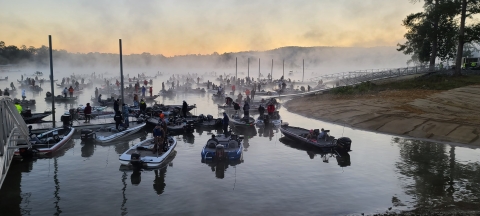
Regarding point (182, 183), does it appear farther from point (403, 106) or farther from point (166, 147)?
point (403, 106)

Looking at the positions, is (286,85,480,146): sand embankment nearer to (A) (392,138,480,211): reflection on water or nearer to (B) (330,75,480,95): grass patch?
(B) (330,75,480,95): grass patch

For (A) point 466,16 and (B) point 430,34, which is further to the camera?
(B) point 430,34

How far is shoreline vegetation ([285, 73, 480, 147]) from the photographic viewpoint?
26.4 meters

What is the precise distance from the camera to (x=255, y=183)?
1616 cm

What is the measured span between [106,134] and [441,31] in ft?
154

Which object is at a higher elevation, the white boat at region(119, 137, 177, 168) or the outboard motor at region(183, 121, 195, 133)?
the outboard motor at region(183, 121, 195, 133)

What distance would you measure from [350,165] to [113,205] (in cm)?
1210

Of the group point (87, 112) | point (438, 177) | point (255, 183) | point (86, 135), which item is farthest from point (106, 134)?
point (438, 177)

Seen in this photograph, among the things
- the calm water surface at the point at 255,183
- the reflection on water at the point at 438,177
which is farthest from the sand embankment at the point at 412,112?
the calm water surface at the point at 255,183

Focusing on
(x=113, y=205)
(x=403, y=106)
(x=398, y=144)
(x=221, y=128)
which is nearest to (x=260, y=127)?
(x=221, y=128)

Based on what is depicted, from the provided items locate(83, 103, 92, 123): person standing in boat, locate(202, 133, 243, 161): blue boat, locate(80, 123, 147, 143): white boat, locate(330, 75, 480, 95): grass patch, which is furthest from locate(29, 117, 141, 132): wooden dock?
locate(330, 75, 480, 95): grass patch

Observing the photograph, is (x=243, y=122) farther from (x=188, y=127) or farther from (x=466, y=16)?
(x=466, y=16)

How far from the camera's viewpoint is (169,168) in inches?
725

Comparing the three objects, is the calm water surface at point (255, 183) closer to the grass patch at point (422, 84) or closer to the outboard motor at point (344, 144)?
the outboard motor at point (344, 144)
